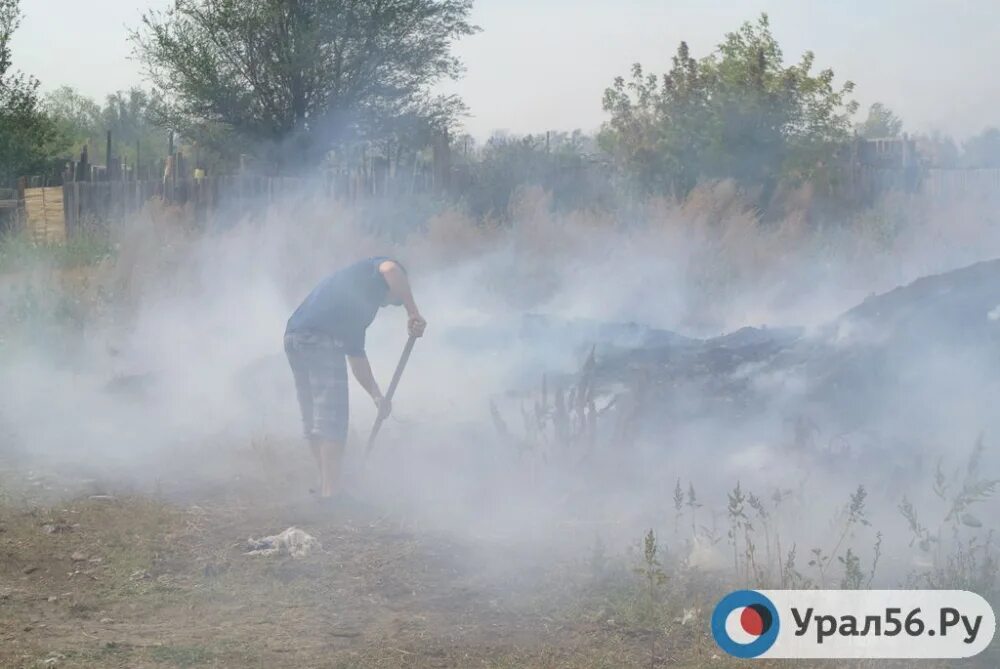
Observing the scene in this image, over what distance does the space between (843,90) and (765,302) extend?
291 inches

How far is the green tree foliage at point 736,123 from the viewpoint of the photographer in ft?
54.3

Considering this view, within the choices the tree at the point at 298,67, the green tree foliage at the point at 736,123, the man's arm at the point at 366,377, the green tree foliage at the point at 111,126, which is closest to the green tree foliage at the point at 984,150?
the green tree foliage at the point at 736,123

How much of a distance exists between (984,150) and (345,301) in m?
23.6

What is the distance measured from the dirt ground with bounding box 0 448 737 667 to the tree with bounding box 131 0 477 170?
16.2m

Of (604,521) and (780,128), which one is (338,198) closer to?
(780,128)

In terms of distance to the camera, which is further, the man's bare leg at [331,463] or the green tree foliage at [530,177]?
Result: the green tree foliage at [530,177]

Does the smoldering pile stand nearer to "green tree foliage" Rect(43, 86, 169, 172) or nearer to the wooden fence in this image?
the wooden fence

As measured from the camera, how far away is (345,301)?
6.53m

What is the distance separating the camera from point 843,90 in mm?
17484

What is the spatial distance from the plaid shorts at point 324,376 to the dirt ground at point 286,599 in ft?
1.52

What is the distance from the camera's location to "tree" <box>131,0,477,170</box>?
835 inches

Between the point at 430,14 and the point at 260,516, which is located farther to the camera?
the point at 430,14

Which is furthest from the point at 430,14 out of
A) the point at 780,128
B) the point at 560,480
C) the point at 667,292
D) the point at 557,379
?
the point at 560,480

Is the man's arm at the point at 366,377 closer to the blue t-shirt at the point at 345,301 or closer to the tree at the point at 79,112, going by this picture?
the blue t-shirt at the point at 345,301
